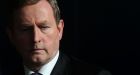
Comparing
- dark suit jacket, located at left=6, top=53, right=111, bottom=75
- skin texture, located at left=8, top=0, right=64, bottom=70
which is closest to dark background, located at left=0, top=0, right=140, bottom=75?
dark suit jacket, located at left=6, top=53, right=111, bottom=75

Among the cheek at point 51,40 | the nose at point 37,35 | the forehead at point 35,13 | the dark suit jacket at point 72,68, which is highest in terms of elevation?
the forehead at point 35,13

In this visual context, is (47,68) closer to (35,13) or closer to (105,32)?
(35,13)

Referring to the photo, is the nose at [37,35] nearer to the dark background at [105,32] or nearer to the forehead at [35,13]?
the forehead at [35,13]

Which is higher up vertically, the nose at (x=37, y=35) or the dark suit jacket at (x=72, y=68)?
the nose at (x=37, y=35)

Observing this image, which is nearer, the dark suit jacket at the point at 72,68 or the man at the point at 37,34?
the man at the point at 37,34

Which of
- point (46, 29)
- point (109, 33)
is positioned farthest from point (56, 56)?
point (109, 33)

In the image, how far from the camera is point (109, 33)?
6.50 feet

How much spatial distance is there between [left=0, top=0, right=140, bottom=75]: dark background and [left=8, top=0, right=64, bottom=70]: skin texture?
43cm

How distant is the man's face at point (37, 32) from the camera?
1.55m

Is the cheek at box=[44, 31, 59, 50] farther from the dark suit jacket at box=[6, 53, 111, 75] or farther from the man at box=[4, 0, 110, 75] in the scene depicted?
the dark suit jacket at box=[6, 53, 111, 75]

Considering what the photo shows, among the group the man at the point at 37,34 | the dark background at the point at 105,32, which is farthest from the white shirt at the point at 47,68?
the dark background at the point at 105,32

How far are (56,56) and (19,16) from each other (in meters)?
0.22

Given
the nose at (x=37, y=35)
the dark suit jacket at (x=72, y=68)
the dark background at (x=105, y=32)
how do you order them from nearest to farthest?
the nose at (x=37, y=35) < the dark suit jacket at (x=72, y=68) < the dark background at (x=105, y=32)

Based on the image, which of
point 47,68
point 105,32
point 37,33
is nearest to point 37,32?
point 37,33
